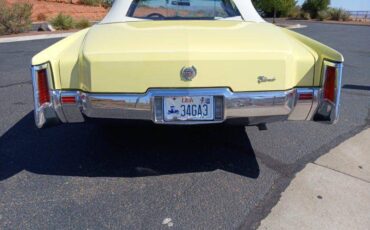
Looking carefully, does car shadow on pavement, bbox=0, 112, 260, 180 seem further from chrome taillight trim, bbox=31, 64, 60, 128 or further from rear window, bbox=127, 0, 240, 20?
rear window, bbox=127, 0, 240, 20

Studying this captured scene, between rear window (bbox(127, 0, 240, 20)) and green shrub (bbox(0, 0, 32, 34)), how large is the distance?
13.7 m

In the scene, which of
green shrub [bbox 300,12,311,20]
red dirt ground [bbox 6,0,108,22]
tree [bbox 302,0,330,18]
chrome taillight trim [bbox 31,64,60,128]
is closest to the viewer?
chrome taillight trim [bbox 31,64,60,128]

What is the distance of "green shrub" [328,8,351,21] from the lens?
101ft

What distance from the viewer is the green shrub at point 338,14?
30.9 m

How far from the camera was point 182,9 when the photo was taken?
11.9ft

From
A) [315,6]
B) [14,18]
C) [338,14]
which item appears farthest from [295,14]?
[14,18]

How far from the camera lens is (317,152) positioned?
3.36 m

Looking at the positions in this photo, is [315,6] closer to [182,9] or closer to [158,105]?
[182,9]

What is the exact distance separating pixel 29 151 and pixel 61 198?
100cm

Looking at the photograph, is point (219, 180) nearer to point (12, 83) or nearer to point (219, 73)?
point (219, 73)

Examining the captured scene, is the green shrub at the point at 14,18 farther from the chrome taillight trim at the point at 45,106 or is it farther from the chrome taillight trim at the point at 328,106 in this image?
the chrome taillight trim at the point at 328,106

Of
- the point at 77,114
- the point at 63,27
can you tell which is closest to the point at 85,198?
the point at 77,114

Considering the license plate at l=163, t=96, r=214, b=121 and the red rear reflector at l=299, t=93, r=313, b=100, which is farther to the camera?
the red rear reflector at l=299, t=93, r=313, b=100

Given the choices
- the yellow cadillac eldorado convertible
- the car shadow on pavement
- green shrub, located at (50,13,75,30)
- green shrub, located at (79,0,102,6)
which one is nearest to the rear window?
the yellow cadillac eldorado convertible
